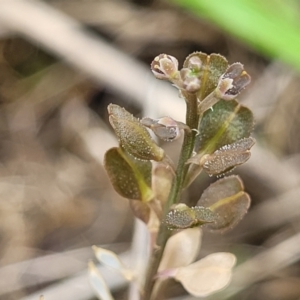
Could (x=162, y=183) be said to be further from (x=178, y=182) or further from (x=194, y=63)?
(x=194, y=63)

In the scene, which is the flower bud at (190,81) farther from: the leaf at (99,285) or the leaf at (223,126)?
the leaf at (99,285)

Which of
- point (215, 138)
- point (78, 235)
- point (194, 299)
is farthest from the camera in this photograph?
point (78, 235)

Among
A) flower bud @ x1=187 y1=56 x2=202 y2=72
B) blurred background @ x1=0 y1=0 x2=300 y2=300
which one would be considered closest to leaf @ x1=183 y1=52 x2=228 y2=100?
flower bud @ x1=187 y1=56 x2=202 y2=72

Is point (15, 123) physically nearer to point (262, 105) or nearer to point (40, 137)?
point (40, 137)

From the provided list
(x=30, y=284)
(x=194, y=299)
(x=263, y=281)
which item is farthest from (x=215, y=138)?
(x=30, y=284)

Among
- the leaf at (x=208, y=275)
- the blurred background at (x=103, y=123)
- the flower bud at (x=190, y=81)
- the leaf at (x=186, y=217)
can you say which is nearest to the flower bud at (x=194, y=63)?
the flower bud at (x=190, y=81)

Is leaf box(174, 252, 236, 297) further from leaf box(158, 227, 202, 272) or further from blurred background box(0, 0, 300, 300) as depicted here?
blurred background box(0, 0, 300, 300)

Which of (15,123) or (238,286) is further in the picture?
(15,123)
